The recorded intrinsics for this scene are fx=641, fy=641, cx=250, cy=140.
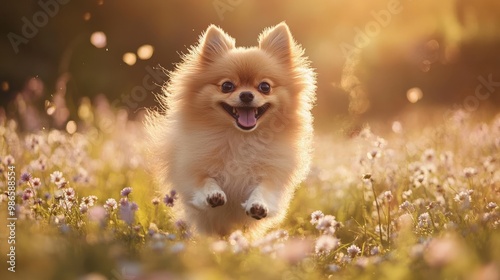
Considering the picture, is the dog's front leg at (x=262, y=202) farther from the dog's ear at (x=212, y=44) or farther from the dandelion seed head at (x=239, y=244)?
the dog's ear at (x=212, y=44)

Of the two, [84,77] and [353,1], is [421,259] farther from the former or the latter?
[84,77]

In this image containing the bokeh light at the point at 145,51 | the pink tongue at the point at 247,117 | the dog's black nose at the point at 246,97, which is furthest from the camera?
the bokeh light at the point at 145,51

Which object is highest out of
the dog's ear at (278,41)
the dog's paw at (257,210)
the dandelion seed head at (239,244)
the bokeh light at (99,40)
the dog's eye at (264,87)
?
the bokeh light at (99,40)

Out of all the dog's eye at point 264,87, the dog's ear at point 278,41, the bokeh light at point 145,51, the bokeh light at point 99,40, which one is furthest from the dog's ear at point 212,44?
the bokeh light at point 99,40

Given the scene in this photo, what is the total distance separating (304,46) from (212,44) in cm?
396

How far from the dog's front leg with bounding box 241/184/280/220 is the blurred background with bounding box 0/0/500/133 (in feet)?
13.3

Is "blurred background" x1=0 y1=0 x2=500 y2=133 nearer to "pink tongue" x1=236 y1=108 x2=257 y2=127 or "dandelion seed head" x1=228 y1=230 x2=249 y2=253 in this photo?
"pink tongue" x1=236 y1=108 x2=257 y2=127

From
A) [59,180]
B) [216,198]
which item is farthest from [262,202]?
[59,180]

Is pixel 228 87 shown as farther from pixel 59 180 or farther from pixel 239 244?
pixel 239 244

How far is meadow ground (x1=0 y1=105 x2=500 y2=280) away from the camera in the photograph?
2.24 metres

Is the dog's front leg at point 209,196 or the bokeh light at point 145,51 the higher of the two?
the bokeh light at point 145,51

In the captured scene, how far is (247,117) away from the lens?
13.7 ft

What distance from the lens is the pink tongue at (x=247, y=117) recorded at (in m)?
4.16

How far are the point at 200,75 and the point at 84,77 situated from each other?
5.16 m
